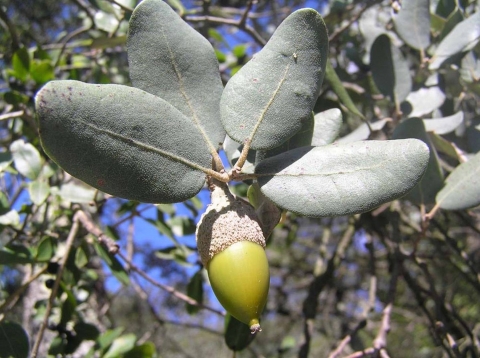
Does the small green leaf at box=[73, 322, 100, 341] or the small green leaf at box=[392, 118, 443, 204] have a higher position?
the small green leaf at box=[392, 118, 443, 204]

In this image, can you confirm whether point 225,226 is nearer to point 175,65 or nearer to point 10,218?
point 175,65

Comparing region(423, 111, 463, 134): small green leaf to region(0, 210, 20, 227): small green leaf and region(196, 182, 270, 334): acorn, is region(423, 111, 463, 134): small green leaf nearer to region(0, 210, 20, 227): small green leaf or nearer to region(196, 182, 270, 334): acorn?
region(196, 182, 270, 334): acorn

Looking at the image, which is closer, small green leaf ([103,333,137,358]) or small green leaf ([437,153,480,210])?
small green leaf ([437,153,480,210])

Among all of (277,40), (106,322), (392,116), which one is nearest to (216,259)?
(277,40)

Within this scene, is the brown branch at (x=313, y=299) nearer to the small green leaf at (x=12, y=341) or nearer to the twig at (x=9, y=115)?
the small green leaf at (x=12, y=341)

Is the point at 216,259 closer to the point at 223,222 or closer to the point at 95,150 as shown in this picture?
the point at 223,222

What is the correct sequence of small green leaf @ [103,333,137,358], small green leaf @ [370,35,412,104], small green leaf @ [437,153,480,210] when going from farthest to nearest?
small green leaf @ [103,333,137,358] < small green leaf @ [370,35,412,104] < small green leaf @ [437,153,480,210]

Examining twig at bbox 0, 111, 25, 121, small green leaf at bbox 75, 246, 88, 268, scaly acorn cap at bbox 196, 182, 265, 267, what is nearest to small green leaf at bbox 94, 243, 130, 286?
small green leaf at bbox 75, 246, 88, 268
